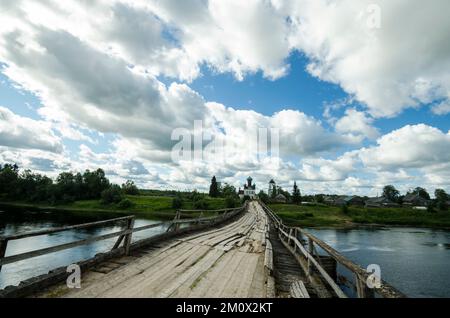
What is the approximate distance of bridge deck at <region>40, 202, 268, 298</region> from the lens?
5.02m

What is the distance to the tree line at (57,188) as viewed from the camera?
93500mm

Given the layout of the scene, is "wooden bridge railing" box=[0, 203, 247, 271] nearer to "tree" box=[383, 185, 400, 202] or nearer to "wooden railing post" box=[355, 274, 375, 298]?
"wooden railing post" box=[355, 274, 375, 298]

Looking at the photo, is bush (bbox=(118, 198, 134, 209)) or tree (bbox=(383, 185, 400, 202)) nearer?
bush (bbox=(118, 198, 134, 209))

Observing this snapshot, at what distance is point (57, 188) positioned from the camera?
97.0 meters

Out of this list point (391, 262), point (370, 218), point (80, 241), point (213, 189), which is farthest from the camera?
point (213, 189)

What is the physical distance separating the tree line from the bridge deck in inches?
3392

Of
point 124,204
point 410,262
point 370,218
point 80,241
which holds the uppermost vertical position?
point 80,241

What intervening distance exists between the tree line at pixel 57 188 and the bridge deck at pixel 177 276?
283 feet

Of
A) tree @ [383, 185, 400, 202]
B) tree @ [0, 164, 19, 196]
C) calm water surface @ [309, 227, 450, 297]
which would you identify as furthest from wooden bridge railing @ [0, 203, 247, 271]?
tree @ [383, 185, 400, 202]

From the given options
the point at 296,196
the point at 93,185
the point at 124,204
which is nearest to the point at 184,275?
the point at 124,204

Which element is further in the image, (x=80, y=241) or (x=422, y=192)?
(x=422, y=192)

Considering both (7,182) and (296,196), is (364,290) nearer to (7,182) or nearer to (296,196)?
(296,196)

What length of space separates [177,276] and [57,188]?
10962cm
